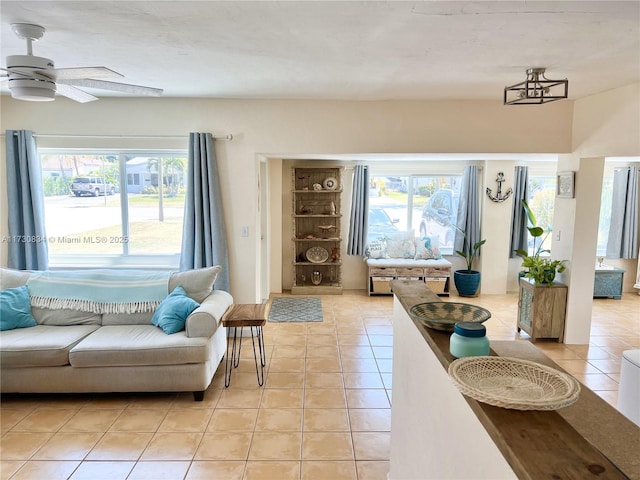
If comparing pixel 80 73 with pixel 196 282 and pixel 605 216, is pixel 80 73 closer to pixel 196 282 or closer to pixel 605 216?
pixel 196 282

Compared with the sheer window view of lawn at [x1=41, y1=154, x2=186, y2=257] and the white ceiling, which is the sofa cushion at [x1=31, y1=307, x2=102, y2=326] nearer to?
the sheer window view of lawn at [x1=41, y1=154, x2=186, y2=257]

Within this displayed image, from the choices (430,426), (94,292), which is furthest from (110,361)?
(430,426)

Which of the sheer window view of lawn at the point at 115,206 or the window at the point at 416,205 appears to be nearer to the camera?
the sheer window view of lawn at the point at 115,206

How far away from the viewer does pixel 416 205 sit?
713 centimetres

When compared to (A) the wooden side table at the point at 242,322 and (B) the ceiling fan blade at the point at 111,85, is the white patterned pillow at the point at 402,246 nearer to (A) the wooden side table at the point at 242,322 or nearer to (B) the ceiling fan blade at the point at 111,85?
(A) the wooden side table at the point at 242,322

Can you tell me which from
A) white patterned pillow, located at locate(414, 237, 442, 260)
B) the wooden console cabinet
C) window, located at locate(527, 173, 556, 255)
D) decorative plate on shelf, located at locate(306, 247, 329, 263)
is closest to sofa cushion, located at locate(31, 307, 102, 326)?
decorative plate on shelf, located at locate(306, 247, 329, 263)

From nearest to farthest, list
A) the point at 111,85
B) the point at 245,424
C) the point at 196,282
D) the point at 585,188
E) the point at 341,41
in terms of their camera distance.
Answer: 1. the point at 341,41
2. the point at 111,85
3. the point at 245,424
4. the point at 196,282
5. the point at 585,188

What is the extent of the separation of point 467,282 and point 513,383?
566 cm

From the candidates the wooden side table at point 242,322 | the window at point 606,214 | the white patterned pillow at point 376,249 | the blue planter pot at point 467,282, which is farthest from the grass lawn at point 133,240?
the window at point 606,214

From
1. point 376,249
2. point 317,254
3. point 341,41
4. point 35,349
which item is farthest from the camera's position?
point 376,249

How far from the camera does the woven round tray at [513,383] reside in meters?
1.05

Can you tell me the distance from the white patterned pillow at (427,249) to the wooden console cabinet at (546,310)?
7.43ft

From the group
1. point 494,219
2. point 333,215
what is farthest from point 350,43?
point 494,219

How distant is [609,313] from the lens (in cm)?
591
